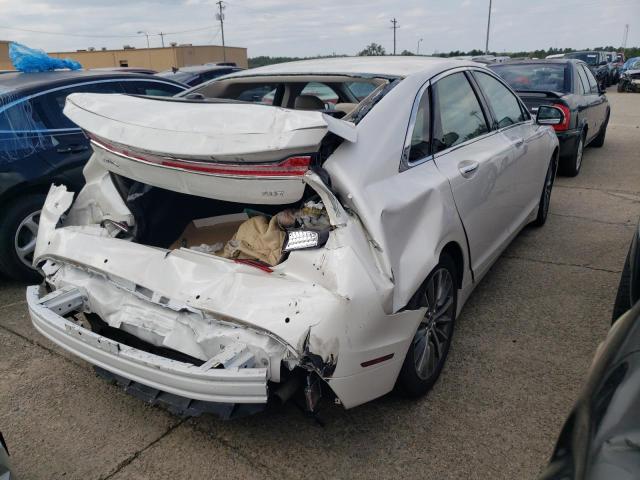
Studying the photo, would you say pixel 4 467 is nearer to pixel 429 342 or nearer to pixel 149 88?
pixel 429 342

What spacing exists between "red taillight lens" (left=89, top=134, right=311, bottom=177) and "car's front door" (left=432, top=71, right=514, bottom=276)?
0.99 m

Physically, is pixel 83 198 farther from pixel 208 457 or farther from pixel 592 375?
pixel 592 375

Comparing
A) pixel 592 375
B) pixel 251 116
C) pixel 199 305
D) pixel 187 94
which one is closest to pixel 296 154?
pixel 251 116

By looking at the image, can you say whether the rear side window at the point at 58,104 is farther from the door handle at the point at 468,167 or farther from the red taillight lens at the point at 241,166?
the door handle at the point at 468,167

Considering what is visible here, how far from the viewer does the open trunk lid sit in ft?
6.98

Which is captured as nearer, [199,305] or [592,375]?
[592,375]

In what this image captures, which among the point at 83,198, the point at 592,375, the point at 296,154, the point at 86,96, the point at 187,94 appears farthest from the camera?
the point at 187,94

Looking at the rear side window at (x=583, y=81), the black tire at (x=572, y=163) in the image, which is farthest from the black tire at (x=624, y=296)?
the rear side window at (x=583, y=81)

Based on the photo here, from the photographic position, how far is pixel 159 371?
2.08 m

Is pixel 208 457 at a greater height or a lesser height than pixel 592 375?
lesser

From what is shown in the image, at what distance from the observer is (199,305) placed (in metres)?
2.24

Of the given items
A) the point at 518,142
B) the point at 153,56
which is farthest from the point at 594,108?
the point at 153,56

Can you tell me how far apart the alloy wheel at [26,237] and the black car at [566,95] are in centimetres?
581

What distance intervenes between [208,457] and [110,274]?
988 millimetres
